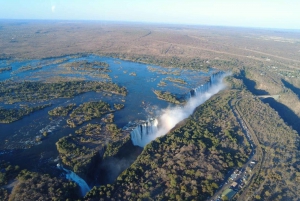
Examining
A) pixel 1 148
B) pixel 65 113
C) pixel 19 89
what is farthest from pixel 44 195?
pixel 19 89

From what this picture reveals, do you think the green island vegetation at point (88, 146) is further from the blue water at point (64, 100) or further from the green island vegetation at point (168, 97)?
the green island vegetation at point (168, 97)

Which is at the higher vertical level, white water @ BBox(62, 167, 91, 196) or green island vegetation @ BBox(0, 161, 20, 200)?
green island vegetation @ BBox(0, 161, 20, 200)

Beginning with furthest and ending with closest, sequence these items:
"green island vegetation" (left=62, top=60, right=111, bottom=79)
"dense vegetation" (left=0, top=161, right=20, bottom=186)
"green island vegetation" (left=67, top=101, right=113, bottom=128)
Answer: "green island vegetation" (left=62, top=60, right=111, bottom=79) < "green island vegetation" (left=67, top=101, right=113, bottom=128) < "dense vegetation" (left=0, top=161, right=20, bottom=186)

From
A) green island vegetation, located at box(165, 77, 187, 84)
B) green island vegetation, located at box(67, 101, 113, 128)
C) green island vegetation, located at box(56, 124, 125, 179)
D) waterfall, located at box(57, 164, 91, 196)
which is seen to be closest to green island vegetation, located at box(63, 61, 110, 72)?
green island vegetation, located at box(165, 77, 187, 84)

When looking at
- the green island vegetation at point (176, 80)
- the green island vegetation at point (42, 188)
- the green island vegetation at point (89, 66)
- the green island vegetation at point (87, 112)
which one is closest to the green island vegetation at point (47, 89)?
the green island vegetation at point (87, 112)

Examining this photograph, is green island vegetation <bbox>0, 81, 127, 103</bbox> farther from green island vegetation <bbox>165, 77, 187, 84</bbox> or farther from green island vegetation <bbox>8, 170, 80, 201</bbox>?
green island vegetation <bbox>8, 170, 80, 201</bbox>

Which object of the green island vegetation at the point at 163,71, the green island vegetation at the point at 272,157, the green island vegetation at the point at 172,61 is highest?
the green island vegetation at the point at 172,61

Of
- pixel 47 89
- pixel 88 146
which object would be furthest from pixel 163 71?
pixel 88 146

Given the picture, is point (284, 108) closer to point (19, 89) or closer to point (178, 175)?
point (178, 175)
